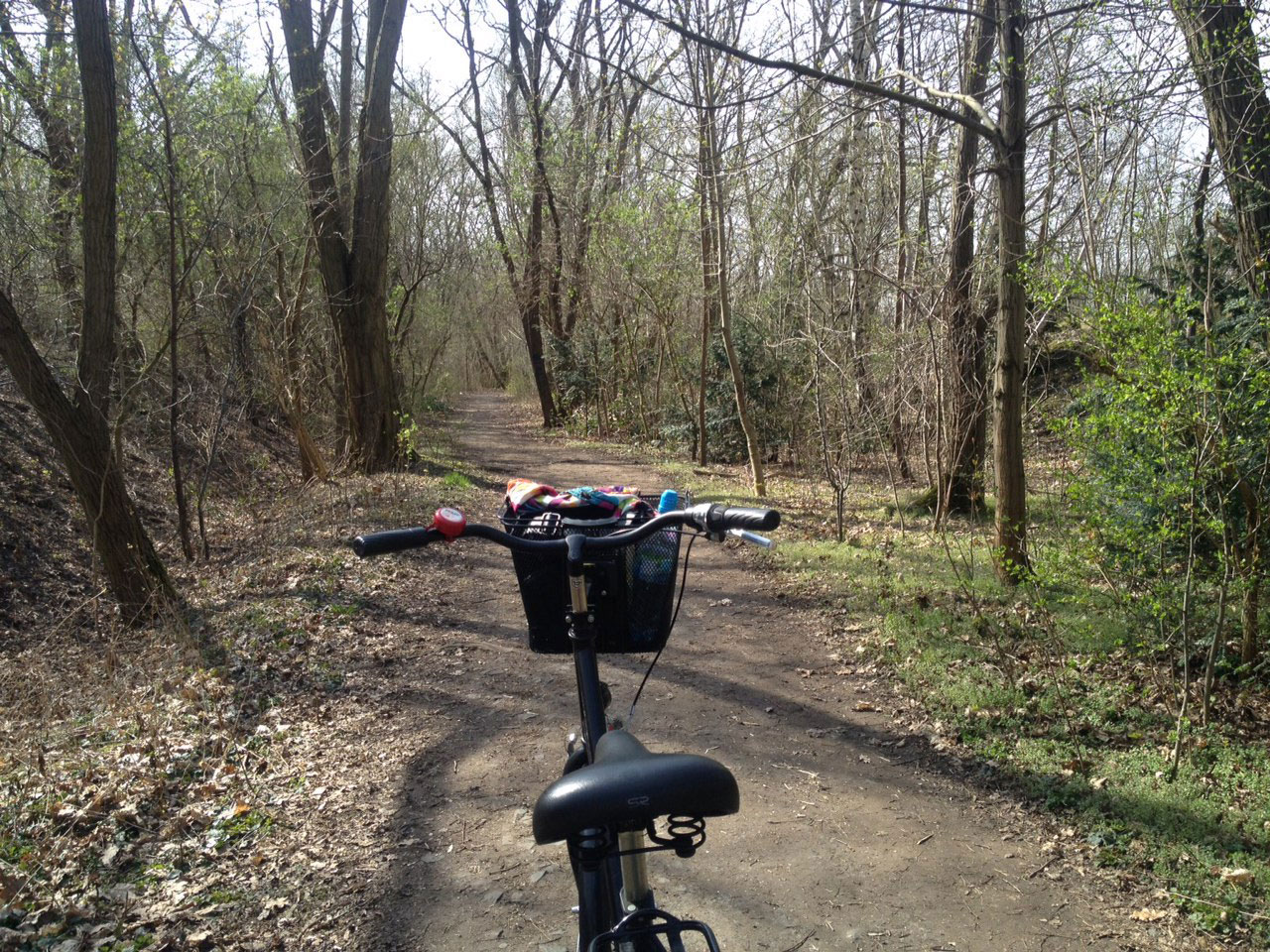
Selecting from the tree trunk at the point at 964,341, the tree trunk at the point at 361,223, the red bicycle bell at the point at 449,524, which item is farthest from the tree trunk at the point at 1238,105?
the tree trunk at the point at 361,223

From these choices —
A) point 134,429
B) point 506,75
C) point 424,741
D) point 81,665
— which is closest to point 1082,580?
point 424,741

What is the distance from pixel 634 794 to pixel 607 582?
3.52 ft

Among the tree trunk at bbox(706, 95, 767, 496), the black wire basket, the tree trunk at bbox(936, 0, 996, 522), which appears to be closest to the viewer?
the black wire basket

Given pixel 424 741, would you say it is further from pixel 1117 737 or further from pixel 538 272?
pixel 538 272

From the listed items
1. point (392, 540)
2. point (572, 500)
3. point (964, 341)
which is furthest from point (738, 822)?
point (964, 341)

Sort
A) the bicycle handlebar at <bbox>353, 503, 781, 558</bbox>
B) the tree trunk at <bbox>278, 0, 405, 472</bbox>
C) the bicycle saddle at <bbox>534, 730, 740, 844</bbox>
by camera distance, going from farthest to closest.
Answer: the tree trunk at <bbox>278, 0, 405, 472</bbox> → the bicycle handlebar at <bbox>353, 503, 781, 558</bbox> → the bicycle saddle at <bbox>534, 730, 740, 844</bbox>

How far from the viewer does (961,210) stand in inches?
358

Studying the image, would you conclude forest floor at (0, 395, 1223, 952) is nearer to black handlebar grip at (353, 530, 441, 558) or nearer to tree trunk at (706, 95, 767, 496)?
black handlebar grip at (353, 530, 441, 558)

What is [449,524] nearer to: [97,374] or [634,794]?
[634,794]

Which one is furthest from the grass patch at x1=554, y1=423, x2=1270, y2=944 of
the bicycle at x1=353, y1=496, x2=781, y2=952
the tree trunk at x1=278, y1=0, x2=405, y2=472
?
the tree trunk at x1=278, y1=0, x2=405, y2=472

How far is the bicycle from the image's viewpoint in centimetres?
166

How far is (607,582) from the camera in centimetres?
267

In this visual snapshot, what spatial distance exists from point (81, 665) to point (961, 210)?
29.6ft

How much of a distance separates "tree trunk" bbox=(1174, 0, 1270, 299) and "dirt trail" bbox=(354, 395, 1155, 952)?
386cm
